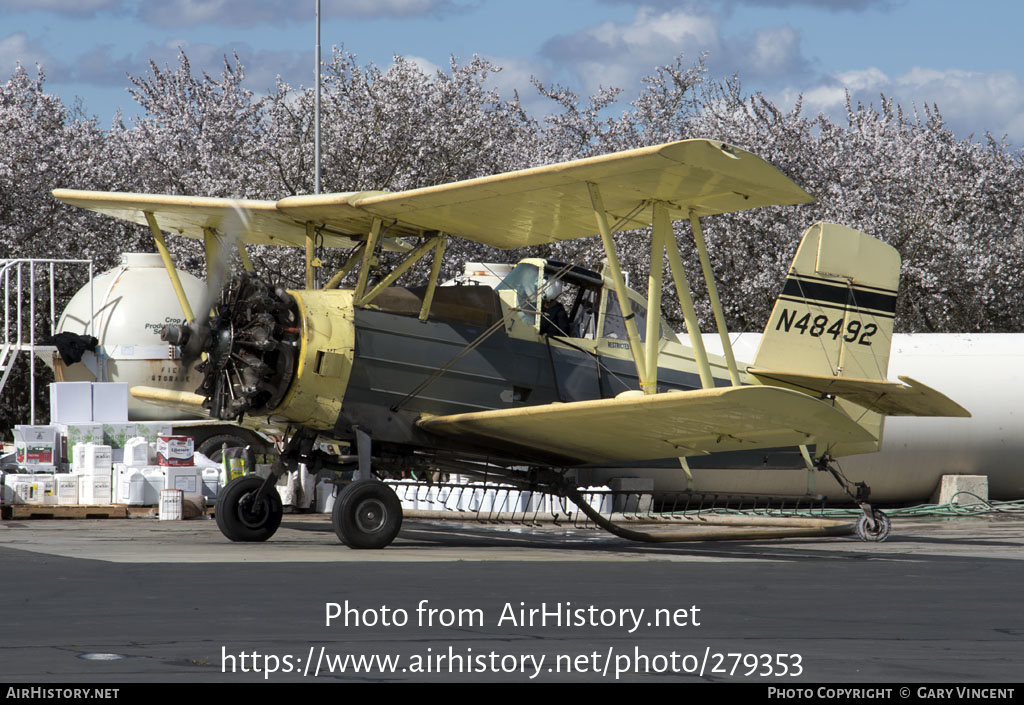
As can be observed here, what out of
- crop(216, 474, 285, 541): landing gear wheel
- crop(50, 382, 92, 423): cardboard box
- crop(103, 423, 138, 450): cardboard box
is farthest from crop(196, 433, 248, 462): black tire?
crop(216, 474, 285, 541): landing gear wheel

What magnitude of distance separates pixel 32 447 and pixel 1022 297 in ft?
85.9

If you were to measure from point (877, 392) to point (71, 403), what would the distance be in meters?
10.6

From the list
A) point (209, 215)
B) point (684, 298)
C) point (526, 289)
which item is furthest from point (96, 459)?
point (684, 298)

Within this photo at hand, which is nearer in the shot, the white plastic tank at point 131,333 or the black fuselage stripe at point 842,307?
the black fuselage stripe at point 842,307

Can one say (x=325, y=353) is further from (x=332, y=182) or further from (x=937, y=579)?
(x=332, y=182)

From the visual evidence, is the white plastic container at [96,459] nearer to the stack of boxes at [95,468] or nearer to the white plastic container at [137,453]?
the stack of boxes at [95,468]

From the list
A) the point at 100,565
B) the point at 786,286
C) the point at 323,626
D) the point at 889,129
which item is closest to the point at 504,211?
the point at 786,286

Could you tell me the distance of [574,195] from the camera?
11188 millimetres

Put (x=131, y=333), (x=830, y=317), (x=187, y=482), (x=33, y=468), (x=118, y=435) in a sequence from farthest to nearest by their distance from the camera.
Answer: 1. (x=131, y=333)
2. (x=118, y=435)
3. (x=33, y=468)
4. (x=187, y=482)
5. (x=830, y=317)

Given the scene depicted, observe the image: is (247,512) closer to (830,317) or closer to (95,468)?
(95,468)

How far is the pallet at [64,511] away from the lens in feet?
49.5

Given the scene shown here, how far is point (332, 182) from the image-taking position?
29.3m

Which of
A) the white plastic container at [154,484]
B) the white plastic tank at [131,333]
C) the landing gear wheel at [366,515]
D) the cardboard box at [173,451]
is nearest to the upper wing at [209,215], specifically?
the landing gear wheel at [366,515]

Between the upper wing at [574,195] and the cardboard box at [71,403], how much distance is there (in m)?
6.47
